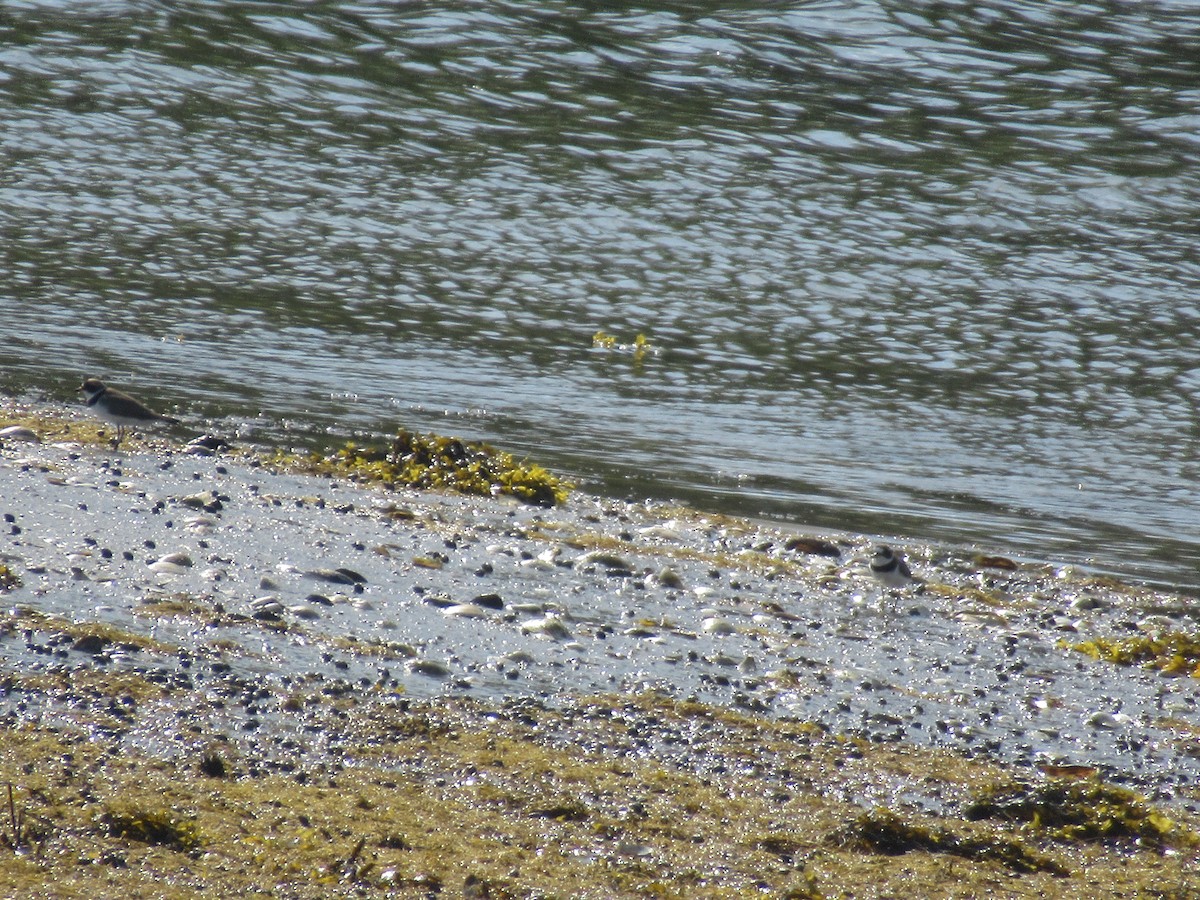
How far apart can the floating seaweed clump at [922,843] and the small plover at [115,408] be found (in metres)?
5.96

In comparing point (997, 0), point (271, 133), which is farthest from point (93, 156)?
point (997, 0)

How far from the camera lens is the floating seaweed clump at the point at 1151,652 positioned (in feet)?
23.3

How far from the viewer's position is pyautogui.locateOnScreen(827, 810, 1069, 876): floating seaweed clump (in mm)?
4477

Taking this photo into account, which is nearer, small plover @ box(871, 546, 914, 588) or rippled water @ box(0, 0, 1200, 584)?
small plover @ box(871, 546, 914, 588)

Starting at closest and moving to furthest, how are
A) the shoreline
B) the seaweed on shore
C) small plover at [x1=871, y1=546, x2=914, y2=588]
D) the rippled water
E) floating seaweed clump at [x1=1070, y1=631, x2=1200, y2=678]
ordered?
1. the shoreline
2. floating seaweed clump at [x1=1070, y1=631, x2=1200, y2=678]
3. small plover at [x1=871, y1=546, x2=914, y2=588]
4. the seaweed on shore
5. the rippled water

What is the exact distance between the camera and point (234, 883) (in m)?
3.70

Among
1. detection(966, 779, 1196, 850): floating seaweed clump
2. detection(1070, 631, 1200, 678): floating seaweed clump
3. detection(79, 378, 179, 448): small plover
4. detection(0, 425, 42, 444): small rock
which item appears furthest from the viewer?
detection(79, 378, 179, 448): small plover

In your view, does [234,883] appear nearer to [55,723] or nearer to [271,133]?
[55,723]

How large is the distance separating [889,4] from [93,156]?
13962 millimetres

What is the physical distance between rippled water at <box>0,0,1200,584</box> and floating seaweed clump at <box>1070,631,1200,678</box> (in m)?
1.91

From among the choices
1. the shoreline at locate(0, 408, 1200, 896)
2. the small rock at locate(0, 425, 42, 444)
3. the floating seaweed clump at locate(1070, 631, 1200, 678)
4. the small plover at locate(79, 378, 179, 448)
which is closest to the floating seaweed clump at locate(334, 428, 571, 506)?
the shoreline at locate(0, 408, 1200, 896)

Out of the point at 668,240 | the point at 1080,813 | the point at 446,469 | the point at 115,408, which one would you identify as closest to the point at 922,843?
the point at 1080,813

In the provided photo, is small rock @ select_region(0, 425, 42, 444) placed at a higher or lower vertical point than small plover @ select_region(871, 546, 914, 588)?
higher

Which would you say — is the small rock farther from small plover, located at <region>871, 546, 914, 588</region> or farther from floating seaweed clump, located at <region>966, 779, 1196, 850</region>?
floating seaweed clump, located at <region>966, 779, 1196, 850</region>
